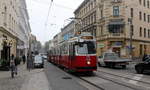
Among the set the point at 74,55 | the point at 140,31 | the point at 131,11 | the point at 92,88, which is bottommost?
the point at 92,88

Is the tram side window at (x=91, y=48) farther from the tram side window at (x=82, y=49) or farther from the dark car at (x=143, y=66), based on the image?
the dark car at (x=143, y=66)

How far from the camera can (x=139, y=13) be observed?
56.2 m

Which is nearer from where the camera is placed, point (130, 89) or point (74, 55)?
point (130, 89)

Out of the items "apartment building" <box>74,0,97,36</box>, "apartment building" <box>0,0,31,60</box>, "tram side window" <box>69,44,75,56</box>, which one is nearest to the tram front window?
"tram side window" <box>69,44,75,56</box>

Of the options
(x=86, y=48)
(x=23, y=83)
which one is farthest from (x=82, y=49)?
(x=23, y=83)

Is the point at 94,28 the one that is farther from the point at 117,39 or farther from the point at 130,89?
the point at 130,89

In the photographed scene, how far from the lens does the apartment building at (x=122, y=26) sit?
164 ft

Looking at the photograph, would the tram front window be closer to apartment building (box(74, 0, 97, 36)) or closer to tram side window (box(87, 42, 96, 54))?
tram side window (box(87, 42, 96, 54))

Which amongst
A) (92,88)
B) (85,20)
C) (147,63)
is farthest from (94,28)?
(92,88)

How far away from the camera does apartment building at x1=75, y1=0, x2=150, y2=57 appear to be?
50.1 meters

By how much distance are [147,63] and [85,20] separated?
4701 cm

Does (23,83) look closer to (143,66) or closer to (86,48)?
(86,48)

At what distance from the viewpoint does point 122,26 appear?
50.3 meters

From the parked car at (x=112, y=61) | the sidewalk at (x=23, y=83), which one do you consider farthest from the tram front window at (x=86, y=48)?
the parked car at (x=112, y=61)
